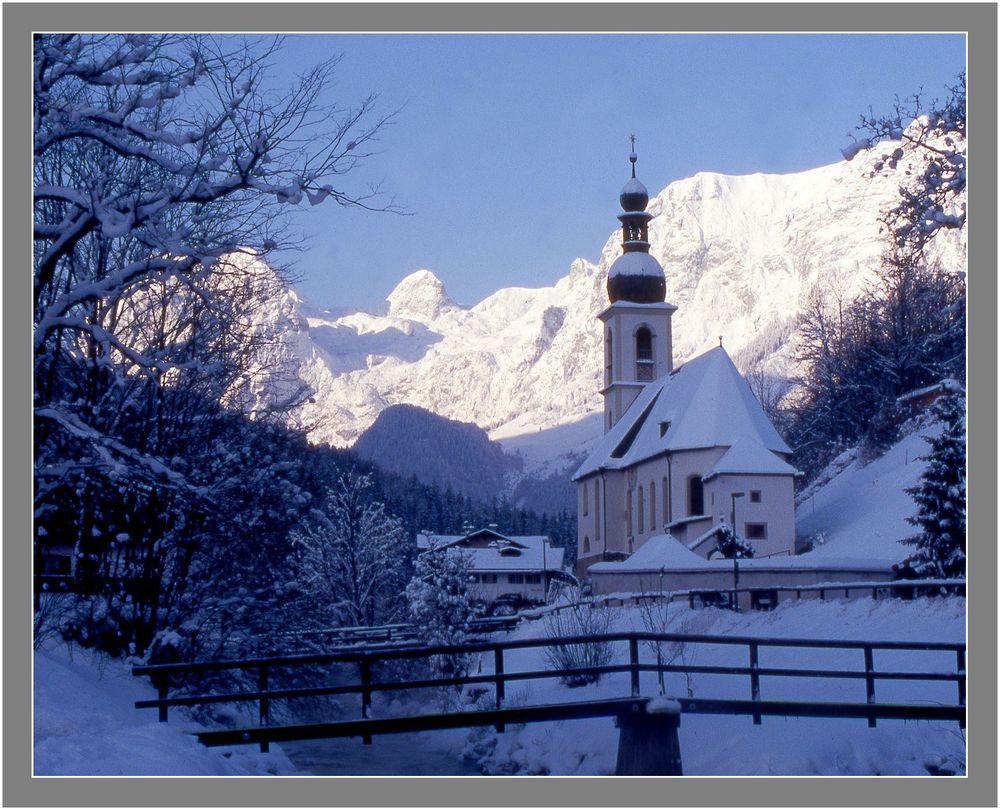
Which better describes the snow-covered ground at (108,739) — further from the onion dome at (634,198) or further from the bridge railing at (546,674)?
the onion dome at (634,198)

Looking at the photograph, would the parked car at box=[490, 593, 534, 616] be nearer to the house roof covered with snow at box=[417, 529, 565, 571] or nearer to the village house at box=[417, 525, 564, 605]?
the village house at box=[417, 525, 564, 605]

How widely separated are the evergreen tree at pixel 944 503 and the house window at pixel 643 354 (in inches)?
1403

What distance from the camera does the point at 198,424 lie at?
63.1ft

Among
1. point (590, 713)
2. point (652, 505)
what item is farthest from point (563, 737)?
point (652, 505)

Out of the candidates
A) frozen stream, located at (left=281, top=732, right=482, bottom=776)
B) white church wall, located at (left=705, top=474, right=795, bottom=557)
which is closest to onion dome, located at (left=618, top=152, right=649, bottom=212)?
white church wall, located at (left=705, top=474, right=795, bottom=557)

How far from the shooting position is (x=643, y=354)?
59.6 metres

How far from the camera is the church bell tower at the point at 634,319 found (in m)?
59.1

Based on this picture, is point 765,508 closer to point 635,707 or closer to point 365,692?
point 635,707

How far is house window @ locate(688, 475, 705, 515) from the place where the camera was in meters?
45.0

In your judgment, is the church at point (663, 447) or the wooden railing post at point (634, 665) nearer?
the wooden railing post at point (634, 665)

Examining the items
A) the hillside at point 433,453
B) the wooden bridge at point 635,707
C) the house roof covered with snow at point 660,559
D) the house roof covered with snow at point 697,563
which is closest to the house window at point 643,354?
the house roof covered with snow at point 697,563

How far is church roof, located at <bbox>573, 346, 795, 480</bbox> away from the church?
0.05m
